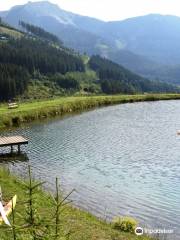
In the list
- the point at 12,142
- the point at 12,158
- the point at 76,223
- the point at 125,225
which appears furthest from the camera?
the point at 12,142

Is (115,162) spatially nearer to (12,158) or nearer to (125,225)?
(12,158)

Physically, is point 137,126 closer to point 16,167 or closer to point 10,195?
point 16,167

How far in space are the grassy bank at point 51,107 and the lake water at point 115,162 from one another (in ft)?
17.0

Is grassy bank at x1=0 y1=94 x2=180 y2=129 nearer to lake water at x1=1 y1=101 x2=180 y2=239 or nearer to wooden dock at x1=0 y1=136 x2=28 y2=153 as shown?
lake water at x1=1 y1=101 x2=180 y2=239

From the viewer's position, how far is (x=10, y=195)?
31.2 metres

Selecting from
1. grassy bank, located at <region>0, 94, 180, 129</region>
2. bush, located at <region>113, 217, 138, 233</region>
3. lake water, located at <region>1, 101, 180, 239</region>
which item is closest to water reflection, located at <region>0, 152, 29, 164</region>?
lake water, located at <region>1, 101, 180, 239</region>

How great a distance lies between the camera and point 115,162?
4769 centimetres

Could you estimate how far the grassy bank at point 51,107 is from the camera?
81.5 m

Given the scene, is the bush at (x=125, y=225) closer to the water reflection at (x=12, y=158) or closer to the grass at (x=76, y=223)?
the grass at (x=76, y=223)

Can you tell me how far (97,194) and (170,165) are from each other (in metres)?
12.3

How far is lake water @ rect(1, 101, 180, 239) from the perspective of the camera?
3300 centimetres

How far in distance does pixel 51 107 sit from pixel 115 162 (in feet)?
160

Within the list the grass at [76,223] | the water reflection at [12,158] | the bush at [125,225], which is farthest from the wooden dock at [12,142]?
the bush at [125,225]

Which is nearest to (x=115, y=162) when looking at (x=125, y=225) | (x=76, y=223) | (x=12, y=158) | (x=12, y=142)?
(x=12, y=158)
